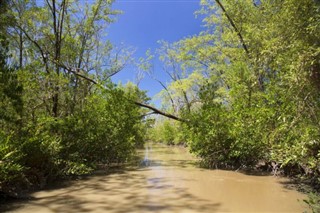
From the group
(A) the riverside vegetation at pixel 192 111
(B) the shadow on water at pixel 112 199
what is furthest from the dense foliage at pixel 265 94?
(B) the shadow on water at pixel 112 199

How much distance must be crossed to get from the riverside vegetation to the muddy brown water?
76 centimetres

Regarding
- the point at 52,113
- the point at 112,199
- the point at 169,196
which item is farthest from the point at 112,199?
the point at 52,113

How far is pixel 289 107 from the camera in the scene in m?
7.57

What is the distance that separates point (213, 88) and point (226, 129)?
272 cm

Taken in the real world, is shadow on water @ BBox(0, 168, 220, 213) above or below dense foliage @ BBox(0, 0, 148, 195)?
below

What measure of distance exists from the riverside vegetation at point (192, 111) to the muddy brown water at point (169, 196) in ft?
2.50

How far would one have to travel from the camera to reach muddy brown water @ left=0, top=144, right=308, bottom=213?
600cm

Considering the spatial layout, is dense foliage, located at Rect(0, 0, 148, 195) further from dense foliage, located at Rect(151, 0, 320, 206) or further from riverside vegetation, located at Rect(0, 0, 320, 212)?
dense foliage, located at Rect(151, 0, 320, 206)

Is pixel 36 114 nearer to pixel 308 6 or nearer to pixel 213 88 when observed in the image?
pixel 213 88

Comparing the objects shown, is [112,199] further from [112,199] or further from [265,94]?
[265,94]

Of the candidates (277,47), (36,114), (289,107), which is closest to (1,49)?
(36,114)

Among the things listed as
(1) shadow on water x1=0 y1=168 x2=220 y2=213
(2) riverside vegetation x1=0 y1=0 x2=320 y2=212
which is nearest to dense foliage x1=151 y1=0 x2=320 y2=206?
(2) riverside vegetation x1=0 y1=0 x2=320 y2=212

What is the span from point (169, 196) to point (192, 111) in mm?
6696

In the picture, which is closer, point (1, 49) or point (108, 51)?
point (1, 49)
